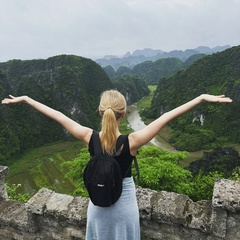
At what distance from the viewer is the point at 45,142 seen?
298 ft

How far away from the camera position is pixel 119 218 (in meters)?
3.24

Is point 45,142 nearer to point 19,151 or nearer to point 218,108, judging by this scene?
point 19,151

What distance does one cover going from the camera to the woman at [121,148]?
3.06 meters

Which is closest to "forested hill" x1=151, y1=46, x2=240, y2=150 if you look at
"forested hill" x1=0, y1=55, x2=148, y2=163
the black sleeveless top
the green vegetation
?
the green vegetation

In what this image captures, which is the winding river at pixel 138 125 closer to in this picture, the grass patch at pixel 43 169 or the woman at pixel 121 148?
the grass patch at pixel 43 169

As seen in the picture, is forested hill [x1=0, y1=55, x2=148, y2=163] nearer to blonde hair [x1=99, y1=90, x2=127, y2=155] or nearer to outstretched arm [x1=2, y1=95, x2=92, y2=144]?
outstretched arm [x1=2, y1=95, x2=92, y2=144]

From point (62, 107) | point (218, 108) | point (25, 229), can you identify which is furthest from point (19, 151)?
point (25, 229)

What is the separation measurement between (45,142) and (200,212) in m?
90.2

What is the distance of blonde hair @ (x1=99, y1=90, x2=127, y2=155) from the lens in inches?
120

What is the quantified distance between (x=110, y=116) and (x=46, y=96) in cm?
11010

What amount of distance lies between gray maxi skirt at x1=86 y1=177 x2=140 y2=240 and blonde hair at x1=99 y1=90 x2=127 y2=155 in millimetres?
510

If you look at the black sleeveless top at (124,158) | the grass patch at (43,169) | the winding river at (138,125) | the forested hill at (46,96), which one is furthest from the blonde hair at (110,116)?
the forested hill at (46,96)

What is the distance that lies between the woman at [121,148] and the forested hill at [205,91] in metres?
67.1

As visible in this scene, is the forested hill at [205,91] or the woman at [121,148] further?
the forested hill at [205,91]
